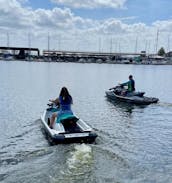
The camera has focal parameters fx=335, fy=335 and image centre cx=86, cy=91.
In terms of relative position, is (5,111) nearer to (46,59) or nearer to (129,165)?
(129,165)

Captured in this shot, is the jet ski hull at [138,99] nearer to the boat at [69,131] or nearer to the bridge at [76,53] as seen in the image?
the boat at [69,131]

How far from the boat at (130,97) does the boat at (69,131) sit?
1226 centimetres

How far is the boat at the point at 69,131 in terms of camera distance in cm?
1292

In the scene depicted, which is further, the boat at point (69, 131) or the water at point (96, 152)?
the boat at point (69, 131)

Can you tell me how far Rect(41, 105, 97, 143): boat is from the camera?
12.9m

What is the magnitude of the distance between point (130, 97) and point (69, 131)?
14390 mm

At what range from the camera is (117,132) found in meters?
16.5

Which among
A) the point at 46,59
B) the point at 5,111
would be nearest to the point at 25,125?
the point at 5,111

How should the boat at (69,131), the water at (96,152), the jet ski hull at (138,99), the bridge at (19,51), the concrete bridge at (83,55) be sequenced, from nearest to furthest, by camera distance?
1. the water at (96,152)
2. the boat at (69,131)
3. the jet ski hull at (138,99)
4. the bridge at (19,51)
5. the concrete bridge at (83,55)

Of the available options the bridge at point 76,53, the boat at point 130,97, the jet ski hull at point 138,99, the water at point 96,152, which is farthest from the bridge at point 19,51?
the water at point 96,152

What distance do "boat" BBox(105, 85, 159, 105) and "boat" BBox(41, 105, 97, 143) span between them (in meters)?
12.3

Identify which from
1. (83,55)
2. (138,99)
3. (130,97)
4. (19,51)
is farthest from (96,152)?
(83,55)

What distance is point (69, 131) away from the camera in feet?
43.8

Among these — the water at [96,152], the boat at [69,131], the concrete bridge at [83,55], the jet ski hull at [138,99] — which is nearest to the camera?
the water at [96,152]
